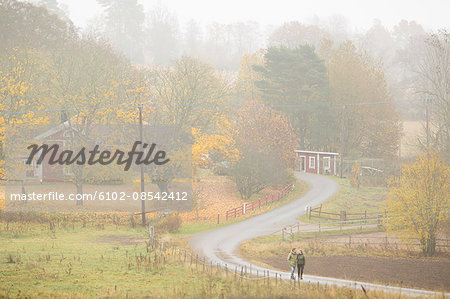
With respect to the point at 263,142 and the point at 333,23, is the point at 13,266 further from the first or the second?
the point at 333,23

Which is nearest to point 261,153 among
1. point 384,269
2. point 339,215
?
point 339,215

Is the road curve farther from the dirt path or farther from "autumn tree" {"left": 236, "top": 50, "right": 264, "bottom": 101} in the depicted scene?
"autumn tree" {"left": 236, "top": 50, "right": 264, "bottom": 101}

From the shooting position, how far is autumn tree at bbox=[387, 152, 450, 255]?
31.4 meters

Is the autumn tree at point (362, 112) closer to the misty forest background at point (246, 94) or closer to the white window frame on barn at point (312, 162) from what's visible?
the misty forest background at point (246, 94)

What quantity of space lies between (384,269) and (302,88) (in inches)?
1697

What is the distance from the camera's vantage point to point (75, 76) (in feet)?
151

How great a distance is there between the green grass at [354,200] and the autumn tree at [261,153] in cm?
593

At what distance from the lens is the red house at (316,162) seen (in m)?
61.3

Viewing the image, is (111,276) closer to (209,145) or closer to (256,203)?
(209,145)

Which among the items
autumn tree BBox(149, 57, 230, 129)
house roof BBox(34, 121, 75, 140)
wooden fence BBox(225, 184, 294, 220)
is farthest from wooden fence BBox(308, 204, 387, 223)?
house roof BBox(34, 121, 75, 140)

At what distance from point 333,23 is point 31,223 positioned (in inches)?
6141

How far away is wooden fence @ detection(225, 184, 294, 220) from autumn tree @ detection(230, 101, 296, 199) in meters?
1.12

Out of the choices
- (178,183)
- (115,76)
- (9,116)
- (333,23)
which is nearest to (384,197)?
(178,183)

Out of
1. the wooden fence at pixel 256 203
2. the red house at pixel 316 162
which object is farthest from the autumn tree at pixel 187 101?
the red house at pixel 316 162
